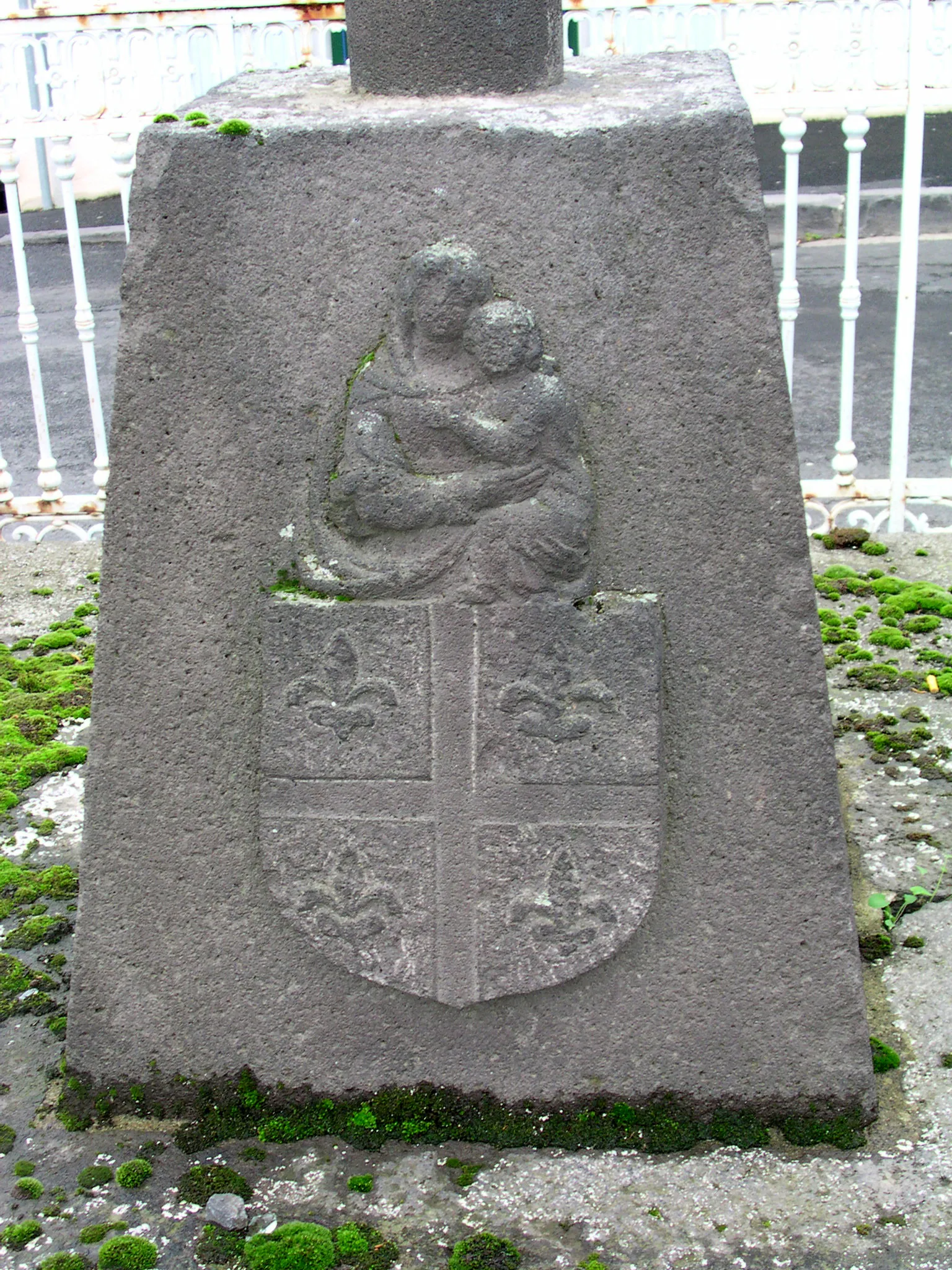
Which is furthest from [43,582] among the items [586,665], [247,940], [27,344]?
[586,665]

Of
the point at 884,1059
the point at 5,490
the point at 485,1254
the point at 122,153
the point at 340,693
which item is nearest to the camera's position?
the point at 485,1254

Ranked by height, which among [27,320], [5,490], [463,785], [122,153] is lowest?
[5,490]

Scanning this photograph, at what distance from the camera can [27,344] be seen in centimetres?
484

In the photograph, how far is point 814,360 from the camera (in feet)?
24.5

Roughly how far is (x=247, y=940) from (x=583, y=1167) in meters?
0.64

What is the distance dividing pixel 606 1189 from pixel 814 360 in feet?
19.2

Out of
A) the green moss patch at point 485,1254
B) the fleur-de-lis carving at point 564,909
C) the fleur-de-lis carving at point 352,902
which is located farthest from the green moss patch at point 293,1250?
A: the fleur-de-lis carving at point 564,909

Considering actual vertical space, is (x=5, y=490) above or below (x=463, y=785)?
below

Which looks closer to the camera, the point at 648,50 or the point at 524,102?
the point at 524,102

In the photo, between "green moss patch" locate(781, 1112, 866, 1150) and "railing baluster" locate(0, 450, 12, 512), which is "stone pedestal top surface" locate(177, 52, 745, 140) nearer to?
"green moss patch" locate(781, 1112, 866, 1150)

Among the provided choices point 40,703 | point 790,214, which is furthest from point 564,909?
point 790,214

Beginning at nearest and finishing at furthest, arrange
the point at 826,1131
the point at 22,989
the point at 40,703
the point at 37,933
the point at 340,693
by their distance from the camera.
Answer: the point at 340,693, the point at 826,1131, the point at 22,989, the point at 37,933, the point at 40,703

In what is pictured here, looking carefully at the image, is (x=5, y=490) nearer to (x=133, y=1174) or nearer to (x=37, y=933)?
(x=37, y=933)

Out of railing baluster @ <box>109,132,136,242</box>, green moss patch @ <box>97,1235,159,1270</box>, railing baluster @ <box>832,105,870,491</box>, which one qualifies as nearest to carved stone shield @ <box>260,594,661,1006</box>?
green moss patch @ <box>97,1235,159,1270</box>
